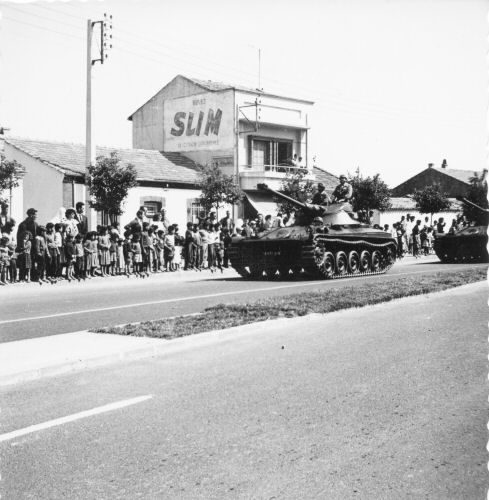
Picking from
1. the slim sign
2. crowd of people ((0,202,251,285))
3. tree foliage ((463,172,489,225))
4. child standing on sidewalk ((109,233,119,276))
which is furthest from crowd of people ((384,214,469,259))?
child standing on sidewalk ((109,233,119,276))

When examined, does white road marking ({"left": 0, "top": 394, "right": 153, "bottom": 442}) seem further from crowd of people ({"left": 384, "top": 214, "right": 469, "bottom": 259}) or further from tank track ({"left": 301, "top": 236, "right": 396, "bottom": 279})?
crowd of people ({"left": 384, "top": 214, "right": 469, "bottom": 259})

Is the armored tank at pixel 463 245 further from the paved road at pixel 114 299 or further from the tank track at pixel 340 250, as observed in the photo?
the paved road at pixel 114 299

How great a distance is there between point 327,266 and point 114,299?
7.11m

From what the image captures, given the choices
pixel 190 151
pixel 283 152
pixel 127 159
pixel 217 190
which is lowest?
pixel 217 190

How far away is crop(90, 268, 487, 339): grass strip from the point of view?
8953 millimetres

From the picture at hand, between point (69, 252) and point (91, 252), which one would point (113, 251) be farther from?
point (69, 252)

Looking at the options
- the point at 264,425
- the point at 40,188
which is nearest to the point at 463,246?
the point at 40,188

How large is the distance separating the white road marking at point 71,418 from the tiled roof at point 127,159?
2328 cm

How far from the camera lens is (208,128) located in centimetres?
3741

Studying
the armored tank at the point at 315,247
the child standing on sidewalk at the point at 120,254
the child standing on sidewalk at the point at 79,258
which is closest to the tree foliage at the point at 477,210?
the armored tank at the point at 315,247

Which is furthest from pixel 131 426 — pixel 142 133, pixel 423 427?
pixel 142 133

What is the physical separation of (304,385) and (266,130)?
1281 inches

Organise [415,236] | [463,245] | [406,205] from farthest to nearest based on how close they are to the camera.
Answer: [406,205]
[415,236]
[463,245]

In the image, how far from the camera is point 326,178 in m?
43.4
